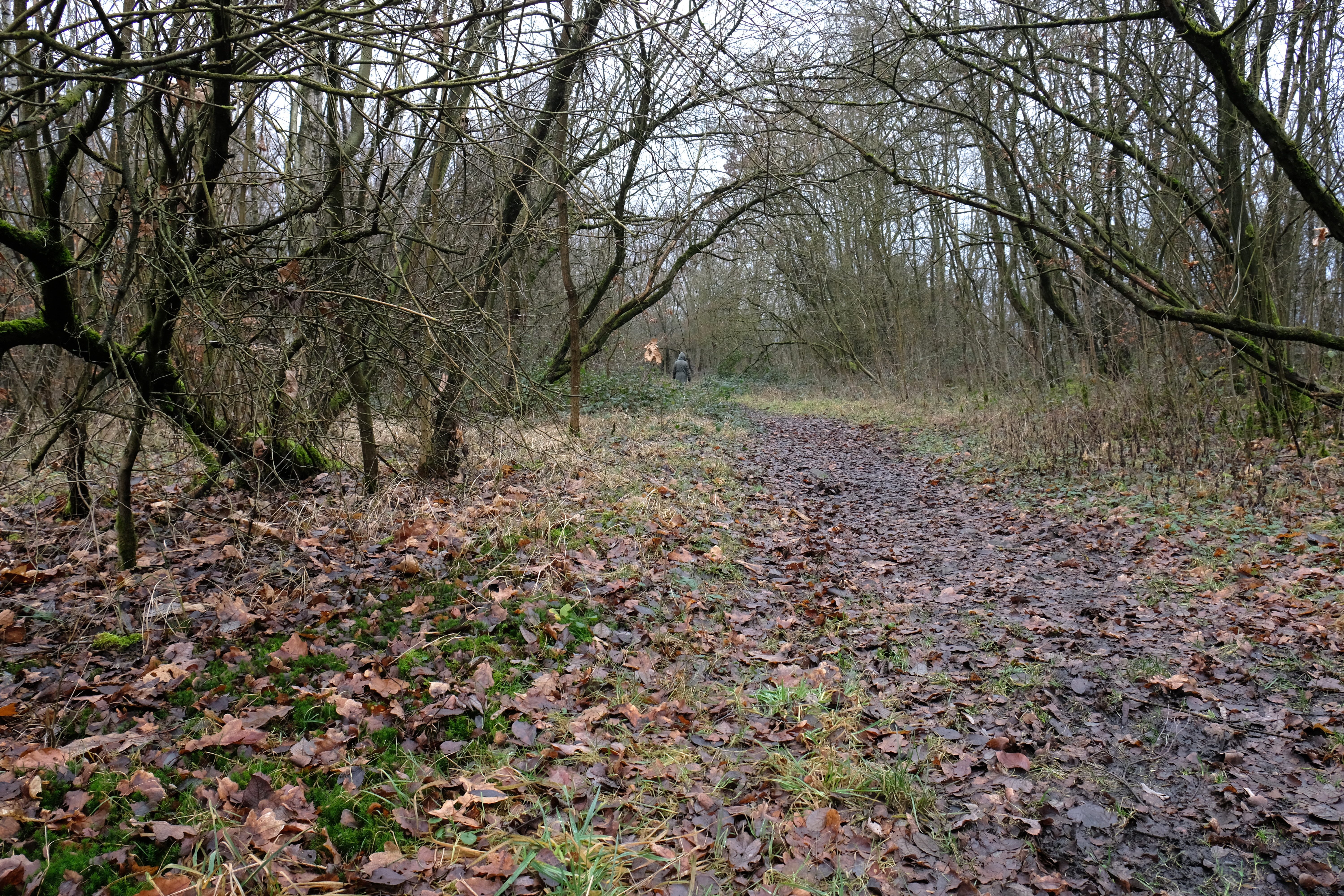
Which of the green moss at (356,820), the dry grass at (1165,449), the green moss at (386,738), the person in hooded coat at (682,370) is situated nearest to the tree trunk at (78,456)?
the green moss at (386,738)

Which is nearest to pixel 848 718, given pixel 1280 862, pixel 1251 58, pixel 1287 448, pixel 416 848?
pixel 1280 862

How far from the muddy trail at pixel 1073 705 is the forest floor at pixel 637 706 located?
0.02m

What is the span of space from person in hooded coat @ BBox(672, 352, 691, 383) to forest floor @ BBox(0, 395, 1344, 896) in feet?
65.2

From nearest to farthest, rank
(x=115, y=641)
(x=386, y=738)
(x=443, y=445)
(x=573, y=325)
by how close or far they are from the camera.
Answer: (x=386, y=738) → (x=115, y=641) → (x=443, y=445) → (x=573, y=325)

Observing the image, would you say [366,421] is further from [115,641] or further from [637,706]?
[637,706]

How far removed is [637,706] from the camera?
142 inches

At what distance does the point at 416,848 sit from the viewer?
252 cm

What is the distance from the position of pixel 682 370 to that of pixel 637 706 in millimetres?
22903

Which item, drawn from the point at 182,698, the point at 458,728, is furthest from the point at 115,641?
the point at 458,728

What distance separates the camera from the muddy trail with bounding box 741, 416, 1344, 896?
2.62 m

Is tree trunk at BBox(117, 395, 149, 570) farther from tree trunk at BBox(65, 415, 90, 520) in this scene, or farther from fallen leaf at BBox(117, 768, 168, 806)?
fallen leaf at BBox(117, 768, 168, 806)

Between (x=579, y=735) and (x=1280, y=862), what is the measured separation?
266 cm

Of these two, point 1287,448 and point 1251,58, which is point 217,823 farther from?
point 1251,58

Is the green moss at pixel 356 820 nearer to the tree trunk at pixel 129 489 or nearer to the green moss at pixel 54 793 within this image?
the green moss at pixel 54 793
